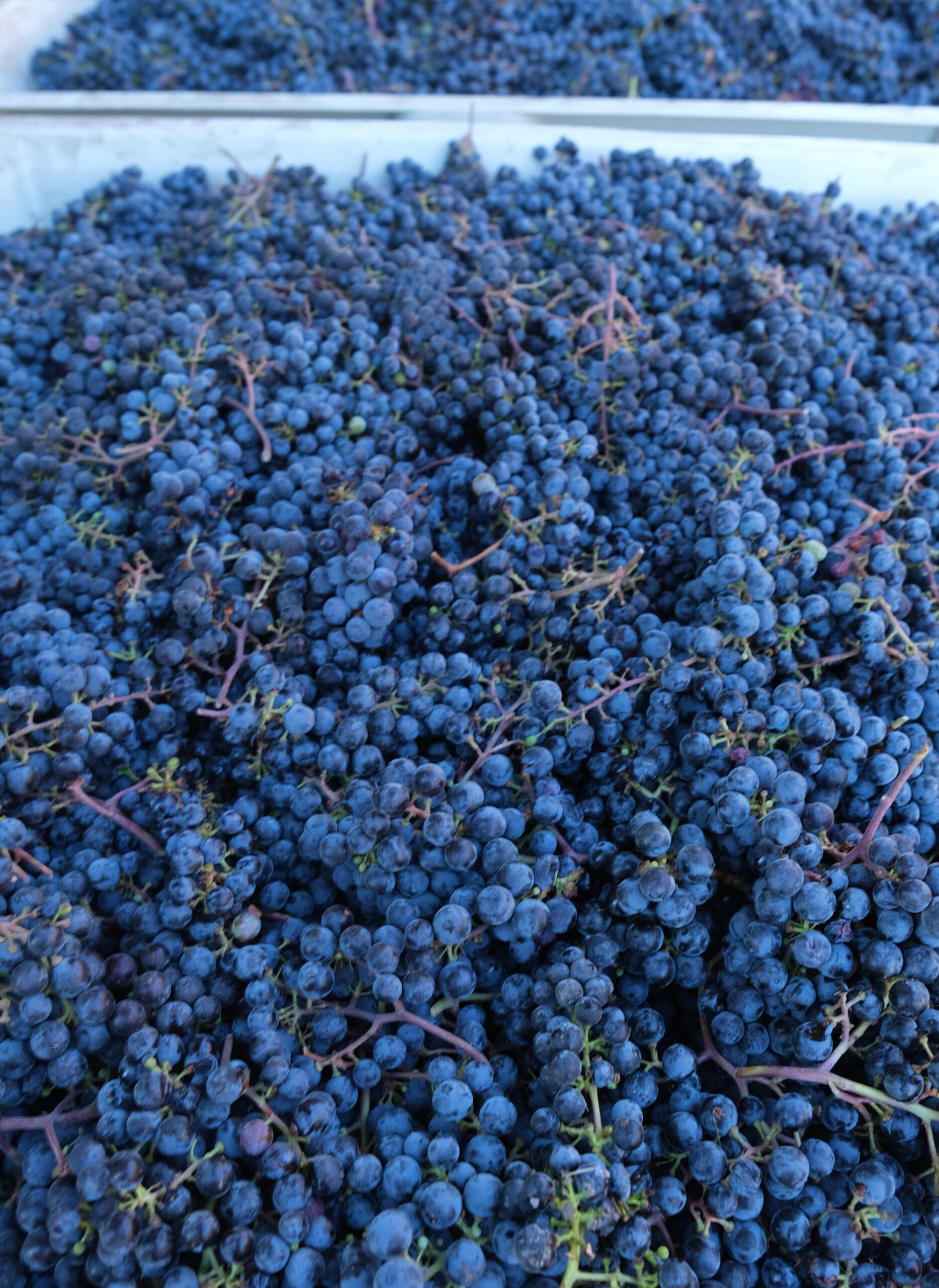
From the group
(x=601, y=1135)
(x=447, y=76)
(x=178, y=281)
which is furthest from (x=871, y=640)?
(x=447, y=76)

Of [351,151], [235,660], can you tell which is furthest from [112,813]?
[351,151]

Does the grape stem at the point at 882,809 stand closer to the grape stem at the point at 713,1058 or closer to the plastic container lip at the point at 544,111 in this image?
the grape stem at the point at 713,1058

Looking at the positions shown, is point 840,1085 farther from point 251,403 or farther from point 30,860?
point 251,403

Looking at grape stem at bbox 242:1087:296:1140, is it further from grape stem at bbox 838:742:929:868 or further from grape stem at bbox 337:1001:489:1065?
grape stem at bbox 838:742:929:868

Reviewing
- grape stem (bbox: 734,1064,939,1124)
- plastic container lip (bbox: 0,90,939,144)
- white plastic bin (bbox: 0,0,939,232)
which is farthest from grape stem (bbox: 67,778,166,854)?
plastic container lip (bbox: 0,90,939,144)

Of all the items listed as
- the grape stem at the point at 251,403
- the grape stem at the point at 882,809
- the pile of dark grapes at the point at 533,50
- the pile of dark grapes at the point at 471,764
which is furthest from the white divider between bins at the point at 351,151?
the grape stem at the point at 882,809
